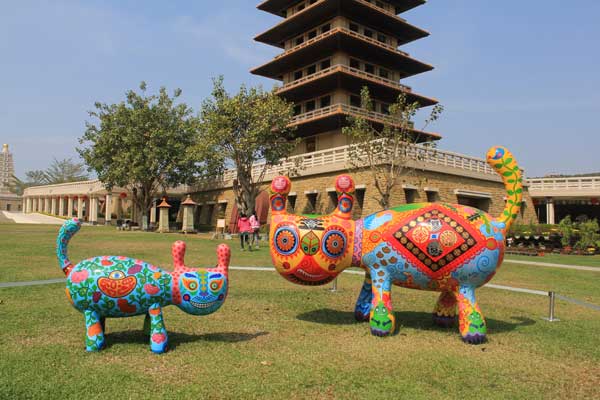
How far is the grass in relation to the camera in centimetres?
392

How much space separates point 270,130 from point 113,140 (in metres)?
13.8

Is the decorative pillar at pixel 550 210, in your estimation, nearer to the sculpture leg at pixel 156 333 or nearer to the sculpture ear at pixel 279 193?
the sculpture ear at pixel 279 193

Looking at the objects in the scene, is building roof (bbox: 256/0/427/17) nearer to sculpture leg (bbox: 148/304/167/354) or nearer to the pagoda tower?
the pagoda tower

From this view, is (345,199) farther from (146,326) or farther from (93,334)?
(93,334)

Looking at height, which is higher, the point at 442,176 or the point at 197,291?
the point at 442,176

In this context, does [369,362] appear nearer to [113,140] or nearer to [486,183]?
[486,183]

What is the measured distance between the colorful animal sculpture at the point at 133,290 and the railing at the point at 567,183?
3357 cm

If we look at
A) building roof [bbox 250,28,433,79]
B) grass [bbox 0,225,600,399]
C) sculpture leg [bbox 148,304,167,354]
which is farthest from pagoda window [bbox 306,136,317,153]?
sculpture leg [bbox 148,304,167,354]

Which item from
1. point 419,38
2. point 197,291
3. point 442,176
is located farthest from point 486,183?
point 197,291

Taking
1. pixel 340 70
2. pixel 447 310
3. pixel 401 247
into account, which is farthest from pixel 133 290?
pixel 340 70

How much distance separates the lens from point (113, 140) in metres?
32.1

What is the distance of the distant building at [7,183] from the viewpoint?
3147 inches

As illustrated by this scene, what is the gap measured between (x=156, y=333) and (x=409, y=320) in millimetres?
3642

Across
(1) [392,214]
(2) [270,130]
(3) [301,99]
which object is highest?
(3) [301,99]
